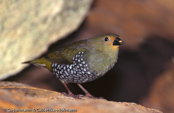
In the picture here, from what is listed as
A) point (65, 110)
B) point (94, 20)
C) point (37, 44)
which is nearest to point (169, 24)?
point (94, 20)

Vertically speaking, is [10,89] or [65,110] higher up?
[10,89]

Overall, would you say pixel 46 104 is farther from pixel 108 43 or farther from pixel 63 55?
pixel 108 43

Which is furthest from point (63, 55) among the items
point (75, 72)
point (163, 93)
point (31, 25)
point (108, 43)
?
point (163, 93)

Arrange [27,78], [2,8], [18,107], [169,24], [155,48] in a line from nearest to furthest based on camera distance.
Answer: [18,107] < [2,8] < [169,24] < [155,48] < [27,78]

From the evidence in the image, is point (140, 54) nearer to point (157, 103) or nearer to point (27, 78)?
point (157, 103)

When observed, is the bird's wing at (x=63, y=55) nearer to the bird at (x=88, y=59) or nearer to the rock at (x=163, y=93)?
the bird at (x=88, y=59)

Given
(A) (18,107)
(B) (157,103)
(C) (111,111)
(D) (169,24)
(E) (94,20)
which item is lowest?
(B) (157,103)
